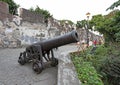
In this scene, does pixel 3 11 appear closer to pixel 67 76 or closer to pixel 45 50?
pixel 45 50

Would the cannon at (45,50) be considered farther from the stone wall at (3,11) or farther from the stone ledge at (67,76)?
the stone wall at (3,11)

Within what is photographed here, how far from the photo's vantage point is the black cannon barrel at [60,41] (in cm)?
543

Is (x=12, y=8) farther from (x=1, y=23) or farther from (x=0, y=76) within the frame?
(x=0, y=76)

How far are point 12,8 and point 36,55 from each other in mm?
22091

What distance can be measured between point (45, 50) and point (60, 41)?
0.87 meters

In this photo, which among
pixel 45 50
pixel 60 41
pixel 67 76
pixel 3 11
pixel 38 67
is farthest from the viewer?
pixel 3 11

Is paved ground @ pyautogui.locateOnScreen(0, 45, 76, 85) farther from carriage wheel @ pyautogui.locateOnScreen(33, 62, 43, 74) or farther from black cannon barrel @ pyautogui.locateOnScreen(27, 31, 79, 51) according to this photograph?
black cannon barrel @ pyautogui.locateOnScreen(27, 31, 79, 51)

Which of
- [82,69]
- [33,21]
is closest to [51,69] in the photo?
[82,69]

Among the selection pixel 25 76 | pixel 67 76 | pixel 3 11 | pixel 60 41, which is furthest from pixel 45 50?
pixel 3 11

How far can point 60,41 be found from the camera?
574 centimetres

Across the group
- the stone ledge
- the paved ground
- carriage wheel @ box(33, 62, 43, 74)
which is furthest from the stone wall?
the stone ledge

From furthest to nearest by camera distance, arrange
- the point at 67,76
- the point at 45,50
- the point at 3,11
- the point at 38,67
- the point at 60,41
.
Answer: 1. the point at 3,11
2. the point at 45,50
3. the point at 38,67
4. the point at 60,41
5. the point at 67,76

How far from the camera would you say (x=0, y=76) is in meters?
5.75

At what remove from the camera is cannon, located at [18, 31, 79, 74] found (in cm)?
552
